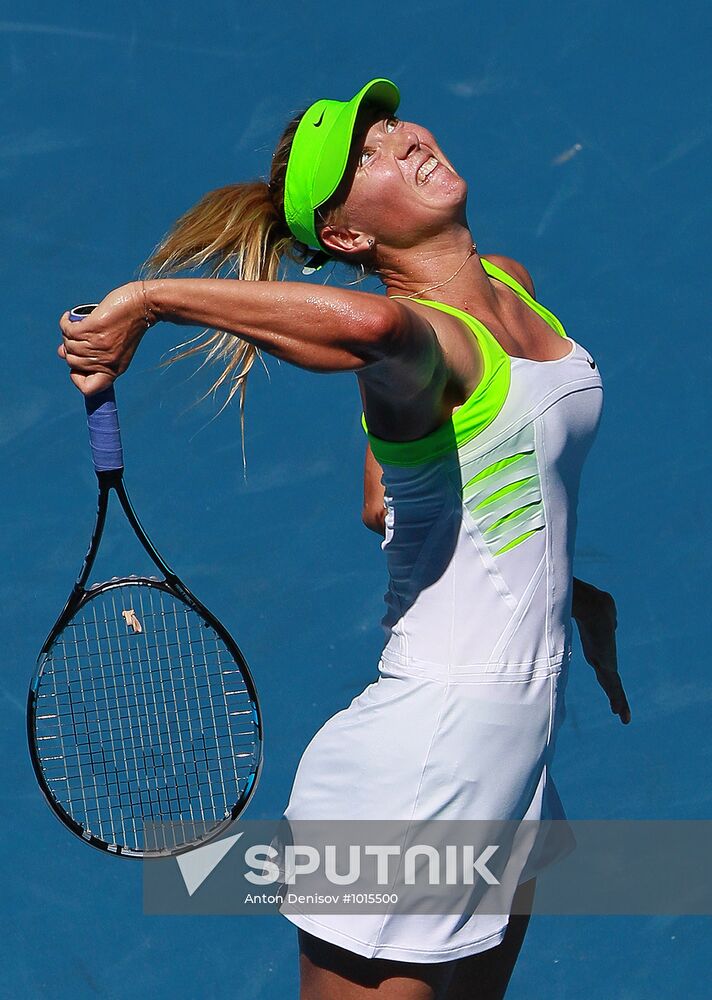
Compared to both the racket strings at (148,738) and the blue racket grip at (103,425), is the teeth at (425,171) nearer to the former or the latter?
the blue racket grip at (103,425)

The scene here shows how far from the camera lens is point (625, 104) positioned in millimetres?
4750

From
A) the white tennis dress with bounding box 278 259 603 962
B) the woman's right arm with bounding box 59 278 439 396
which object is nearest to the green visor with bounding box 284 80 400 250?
the white tennis dress with bounding box 278 259 603 962

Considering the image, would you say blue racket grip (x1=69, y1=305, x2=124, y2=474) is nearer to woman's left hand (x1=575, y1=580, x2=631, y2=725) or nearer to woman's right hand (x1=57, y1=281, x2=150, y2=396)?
woman's right hand (x1=57, y1=281, x2=150, y2=396)

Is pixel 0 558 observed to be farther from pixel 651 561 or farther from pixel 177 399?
pixel 651 561

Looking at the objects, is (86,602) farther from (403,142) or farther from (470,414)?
(403,142)

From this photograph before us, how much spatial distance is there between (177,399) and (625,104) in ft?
5.19

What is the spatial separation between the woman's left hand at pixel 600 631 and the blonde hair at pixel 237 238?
669 mm

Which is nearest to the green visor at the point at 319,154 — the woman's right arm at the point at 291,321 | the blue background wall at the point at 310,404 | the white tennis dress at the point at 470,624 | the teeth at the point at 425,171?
the teeth at the point at 425,171

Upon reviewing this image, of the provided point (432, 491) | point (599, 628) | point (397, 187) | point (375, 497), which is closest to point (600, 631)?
point (599, 628)

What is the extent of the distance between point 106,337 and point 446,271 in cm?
56

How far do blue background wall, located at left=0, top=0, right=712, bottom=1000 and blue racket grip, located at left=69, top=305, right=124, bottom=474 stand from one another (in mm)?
1840

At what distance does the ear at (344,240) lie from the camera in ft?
7.99

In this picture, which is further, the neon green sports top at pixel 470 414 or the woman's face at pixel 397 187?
the woman's face at pixel 397 187

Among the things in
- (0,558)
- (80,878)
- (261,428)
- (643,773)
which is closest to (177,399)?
(261,428)
